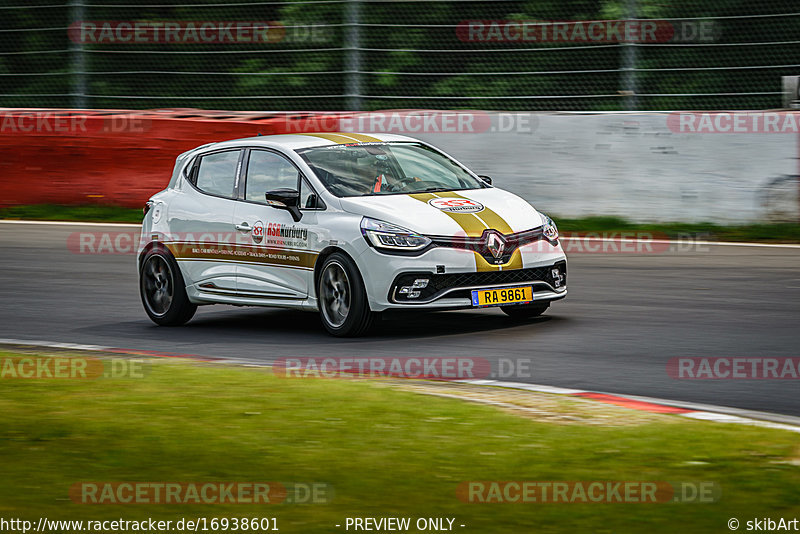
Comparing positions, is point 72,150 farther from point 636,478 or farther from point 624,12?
point 636,478

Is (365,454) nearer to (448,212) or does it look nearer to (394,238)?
(394,238)

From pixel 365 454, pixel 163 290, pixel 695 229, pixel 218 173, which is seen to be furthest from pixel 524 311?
pixel 695 229

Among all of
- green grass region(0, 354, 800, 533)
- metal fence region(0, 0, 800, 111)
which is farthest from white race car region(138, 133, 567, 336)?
metal fence region(0, 0, 800, 111)

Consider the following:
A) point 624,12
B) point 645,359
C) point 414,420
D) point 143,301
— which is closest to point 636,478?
point 414,420

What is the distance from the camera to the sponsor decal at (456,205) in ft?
35.7

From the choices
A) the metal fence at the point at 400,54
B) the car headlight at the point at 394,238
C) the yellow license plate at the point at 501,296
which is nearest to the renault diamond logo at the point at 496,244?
the yellow license plate at the point at 501,296

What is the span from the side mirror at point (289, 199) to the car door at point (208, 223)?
2.23 ft

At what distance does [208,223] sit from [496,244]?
8.75ft

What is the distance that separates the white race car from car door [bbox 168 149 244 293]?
0.01 meters

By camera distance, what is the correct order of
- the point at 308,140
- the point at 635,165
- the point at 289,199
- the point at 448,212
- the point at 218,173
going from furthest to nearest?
the point at 635,165 < the point at 218,173 < the point at 308,140 < the point at 289,199 < the point at 448,212

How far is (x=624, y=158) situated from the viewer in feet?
56.2

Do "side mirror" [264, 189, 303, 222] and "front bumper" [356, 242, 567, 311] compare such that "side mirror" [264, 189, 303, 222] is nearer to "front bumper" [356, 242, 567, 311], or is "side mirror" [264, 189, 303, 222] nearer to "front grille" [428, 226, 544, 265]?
"front bumper" [356, 242, 567, 311]

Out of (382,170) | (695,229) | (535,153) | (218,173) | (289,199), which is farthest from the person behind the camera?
(535,153)

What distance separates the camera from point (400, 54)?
62.5 ft
